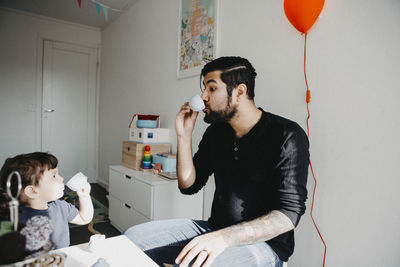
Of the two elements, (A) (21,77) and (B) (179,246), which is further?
(A) (21,77)

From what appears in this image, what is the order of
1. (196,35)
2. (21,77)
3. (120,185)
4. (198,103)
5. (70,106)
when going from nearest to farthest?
1. (198,103)
2. (196,35)
3. (120,185)
4. (21,77)
5. (70,106)

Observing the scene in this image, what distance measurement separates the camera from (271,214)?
0.93m

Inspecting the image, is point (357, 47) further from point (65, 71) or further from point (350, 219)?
point (65, 71)

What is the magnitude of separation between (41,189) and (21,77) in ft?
12.4

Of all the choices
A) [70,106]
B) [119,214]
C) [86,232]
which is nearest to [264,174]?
[119,214]

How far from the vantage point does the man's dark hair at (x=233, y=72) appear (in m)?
1.19

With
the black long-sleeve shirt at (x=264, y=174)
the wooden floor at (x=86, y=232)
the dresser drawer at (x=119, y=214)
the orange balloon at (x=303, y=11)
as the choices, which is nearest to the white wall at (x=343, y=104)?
the orange balloon at (x=303, y=11)

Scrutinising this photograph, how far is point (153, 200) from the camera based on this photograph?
1900 mm

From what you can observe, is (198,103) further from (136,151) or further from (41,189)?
(136,151)

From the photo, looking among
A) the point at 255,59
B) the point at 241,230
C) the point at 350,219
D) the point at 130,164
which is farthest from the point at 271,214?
the point at 130,164

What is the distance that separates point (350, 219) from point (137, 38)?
2.97m

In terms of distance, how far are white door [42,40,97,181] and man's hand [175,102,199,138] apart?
3.54m

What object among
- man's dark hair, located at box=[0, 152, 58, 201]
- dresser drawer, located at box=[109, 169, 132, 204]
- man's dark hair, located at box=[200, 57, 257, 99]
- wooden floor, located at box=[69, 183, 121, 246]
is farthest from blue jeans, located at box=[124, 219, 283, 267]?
wooden floor, located at box=[69, 183, 121, 246]

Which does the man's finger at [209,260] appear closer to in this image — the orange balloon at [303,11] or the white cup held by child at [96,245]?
the white cup held by child at [96,245]
